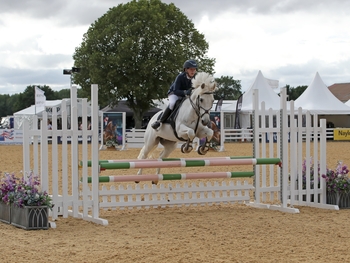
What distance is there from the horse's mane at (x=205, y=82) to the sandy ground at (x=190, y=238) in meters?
1.75

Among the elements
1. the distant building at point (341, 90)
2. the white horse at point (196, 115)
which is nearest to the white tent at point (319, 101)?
the white horse at point (196, 115)

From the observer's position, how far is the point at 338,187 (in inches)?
321

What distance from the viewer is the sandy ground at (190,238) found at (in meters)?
4.70

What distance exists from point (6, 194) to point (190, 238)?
2312mm

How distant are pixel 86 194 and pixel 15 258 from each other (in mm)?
2224

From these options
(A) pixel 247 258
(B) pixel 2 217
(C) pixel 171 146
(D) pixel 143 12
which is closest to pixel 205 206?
(C) pixel 171 146

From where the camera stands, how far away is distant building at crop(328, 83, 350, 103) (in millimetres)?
65137

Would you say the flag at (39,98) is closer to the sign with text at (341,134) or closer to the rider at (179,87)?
the sign with text at (341,134)

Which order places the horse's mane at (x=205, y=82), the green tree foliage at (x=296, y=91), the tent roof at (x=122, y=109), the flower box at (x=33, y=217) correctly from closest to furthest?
the flower box at (x=33, y=217) → the horse's mane at (x=205, y=82) → the tent roof at (x=122, y=109) → the green tree foliage at (x=296, y=91)

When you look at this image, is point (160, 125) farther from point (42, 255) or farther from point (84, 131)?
point (42, 255)

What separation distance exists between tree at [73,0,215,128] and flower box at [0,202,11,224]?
28.2m

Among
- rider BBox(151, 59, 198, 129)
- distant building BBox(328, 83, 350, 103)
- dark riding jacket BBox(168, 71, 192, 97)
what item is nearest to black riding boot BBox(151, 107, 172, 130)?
rider BBox(151, 59, 198, 129)

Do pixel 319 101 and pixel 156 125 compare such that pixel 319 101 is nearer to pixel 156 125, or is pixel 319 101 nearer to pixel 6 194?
pixel 156 125

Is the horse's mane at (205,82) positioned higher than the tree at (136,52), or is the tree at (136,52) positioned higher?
the tree at (136,52)
